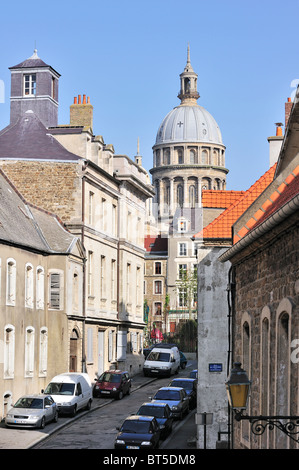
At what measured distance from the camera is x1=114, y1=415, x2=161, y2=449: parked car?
29.8 m

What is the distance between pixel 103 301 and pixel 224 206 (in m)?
25.7

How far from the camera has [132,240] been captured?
203 feet

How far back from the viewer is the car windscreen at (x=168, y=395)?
4144 centimetres

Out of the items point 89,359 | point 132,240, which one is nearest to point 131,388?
point 89,359

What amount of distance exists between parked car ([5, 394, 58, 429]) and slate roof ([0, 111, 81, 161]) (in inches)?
757

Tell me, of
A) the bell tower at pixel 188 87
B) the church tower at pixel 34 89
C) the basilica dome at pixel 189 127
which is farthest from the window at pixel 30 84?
the bell tower at pixel 188 87

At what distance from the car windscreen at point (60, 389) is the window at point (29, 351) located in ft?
7.92

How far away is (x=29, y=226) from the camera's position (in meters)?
45.8

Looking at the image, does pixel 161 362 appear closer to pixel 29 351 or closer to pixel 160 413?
pixel 29 351

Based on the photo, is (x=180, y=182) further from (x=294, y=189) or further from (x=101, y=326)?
(x=294, y=189)

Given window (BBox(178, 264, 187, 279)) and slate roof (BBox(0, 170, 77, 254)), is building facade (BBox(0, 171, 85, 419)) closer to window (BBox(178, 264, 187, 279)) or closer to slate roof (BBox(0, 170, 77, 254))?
slate roof (BBox(0, 170, 77, 254))

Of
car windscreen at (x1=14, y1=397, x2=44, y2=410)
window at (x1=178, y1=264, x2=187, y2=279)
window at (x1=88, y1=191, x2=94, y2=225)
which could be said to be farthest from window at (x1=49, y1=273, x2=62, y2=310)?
window at (x1=178, y1=264, x2=187, y2=279)

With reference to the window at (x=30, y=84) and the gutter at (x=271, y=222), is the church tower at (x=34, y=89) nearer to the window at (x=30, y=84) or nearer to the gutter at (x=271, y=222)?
the window at (x=30, y=84)

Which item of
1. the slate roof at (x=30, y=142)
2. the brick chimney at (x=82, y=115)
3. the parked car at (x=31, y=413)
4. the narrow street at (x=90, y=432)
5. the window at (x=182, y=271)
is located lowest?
the narrow street at (x=90, y=432)
